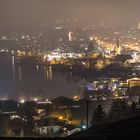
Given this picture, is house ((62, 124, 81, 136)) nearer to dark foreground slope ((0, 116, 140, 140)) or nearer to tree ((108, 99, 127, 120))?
tree ((108, 99, 127, 120))

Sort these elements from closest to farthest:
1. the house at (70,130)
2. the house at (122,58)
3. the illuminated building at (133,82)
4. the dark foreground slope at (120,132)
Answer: the dark foreground slope at (120,132)
the house at (70,130)
the illuminated building at (133,82)
the house at (122,58)

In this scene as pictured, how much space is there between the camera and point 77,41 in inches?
1051

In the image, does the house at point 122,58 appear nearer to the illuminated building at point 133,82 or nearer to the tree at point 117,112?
the illuminated building at point 133,82

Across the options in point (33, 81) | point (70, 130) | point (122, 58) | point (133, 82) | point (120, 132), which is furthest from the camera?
point (122, 58)

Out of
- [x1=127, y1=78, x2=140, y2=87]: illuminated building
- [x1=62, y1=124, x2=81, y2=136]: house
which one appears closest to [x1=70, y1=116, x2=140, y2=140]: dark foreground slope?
[x1=62, y1=124, x2=81, y2=136]: house

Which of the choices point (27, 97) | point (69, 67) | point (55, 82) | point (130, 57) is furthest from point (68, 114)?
point (130, 57)

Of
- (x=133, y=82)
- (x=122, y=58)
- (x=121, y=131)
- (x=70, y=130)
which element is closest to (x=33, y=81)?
(x=133, y=82)

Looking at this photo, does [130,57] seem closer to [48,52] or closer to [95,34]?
[48,52]

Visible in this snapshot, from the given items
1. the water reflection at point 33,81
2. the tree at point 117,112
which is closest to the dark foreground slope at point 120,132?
the tree at point 117,112

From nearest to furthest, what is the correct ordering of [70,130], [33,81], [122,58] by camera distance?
[70,130]
[33,81]
[122,58]

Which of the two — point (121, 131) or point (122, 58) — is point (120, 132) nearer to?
point (121, 131)

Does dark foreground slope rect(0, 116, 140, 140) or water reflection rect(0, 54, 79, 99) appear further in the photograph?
water reflection rect(0, 54, 79, 99)

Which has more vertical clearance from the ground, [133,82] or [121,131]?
[121,131]

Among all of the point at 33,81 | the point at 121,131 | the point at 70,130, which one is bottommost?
the point at 33,81
